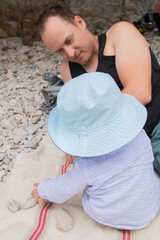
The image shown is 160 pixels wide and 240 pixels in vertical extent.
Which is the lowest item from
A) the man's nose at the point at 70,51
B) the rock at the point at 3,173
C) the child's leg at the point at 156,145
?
the rock at the point at 3,173

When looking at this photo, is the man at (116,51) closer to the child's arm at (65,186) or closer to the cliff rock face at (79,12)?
the child's arm at (65,186)

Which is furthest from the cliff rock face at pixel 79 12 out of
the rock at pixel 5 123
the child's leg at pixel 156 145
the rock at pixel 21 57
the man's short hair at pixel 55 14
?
the child's leg at pixel 156 145

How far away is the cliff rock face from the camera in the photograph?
172 inches

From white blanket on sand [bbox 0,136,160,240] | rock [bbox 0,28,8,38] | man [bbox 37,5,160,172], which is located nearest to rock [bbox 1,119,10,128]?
white blanket on sand [bbox 0,136,160,240]

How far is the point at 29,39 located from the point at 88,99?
12.9 feet

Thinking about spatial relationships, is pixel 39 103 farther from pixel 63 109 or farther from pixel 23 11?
pixel 23 11

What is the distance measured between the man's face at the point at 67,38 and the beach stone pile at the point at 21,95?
95 cm

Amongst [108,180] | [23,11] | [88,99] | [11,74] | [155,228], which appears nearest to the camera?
[88,99]

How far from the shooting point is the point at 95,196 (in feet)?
3.83

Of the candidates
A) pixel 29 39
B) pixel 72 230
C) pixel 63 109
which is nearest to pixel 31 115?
pixel 72 230

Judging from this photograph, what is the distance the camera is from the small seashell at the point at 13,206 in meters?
1.51

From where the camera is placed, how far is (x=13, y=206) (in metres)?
1.52

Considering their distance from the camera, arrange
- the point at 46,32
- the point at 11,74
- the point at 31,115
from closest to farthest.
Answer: the point at 46,32, the point at 31,115, the point at 11,74

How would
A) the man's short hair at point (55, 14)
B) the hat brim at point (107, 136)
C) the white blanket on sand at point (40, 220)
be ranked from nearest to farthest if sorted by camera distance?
the hat brim at point (107, 136), the white blanket on sand at point (40, 220), the man's short hair at point (55, 14)
